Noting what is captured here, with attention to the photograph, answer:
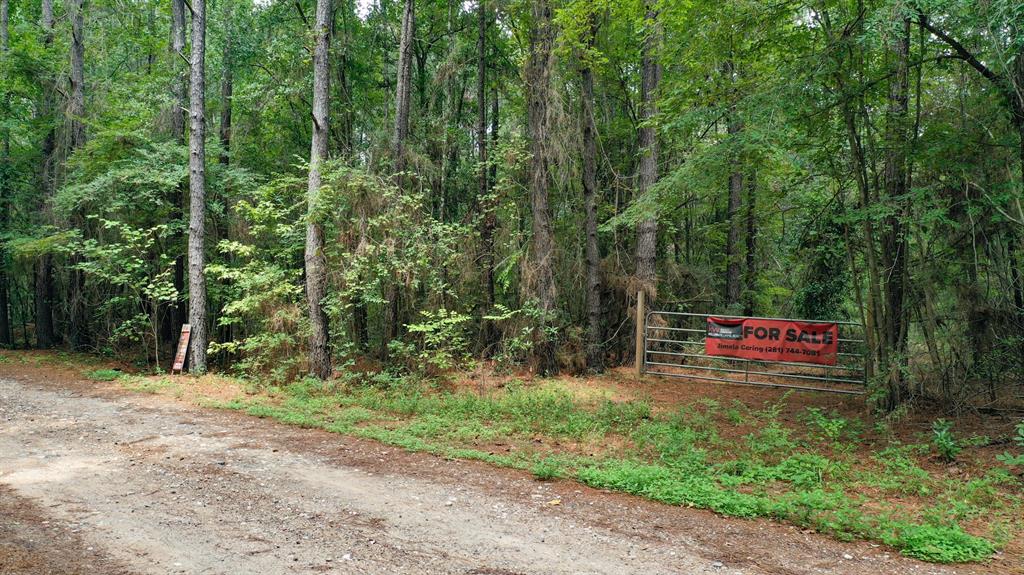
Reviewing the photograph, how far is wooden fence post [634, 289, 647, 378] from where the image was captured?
1202 centimetres

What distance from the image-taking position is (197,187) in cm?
1220

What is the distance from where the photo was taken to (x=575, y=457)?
6.71m

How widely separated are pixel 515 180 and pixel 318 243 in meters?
4.87

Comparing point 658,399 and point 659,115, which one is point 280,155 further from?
point 658,399

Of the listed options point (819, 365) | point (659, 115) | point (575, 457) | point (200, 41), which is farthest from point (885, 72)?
point (200, 41)

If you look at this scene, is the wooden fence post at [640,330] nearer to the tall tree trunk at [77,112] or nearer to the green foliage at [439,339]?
the green foliage at [439,339]

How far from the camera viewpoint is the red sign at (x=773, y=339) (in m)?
10.5

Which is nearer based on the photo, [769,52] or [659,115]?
[769,52]

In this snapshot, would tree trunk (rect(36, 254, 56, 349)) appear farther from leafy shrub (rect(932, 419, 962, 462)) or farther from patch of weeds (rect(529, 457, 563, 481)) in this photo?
leafy shrub (rect(932, 419, 962, 462))

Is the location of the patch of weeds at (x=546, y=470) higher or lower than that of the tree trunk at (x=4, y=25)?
lower

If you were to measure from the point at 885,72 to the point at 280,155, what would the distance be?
52.8ft

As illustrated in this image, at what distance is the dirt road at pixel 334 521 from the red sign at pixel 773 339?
270 inches

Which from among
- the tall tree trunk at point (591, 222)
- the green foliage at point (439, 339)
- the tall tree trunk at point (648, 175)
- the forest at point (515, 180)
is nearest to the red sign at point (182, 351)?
the forest at point (515, 180)

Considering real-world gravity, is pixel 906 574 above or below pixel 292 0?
below
